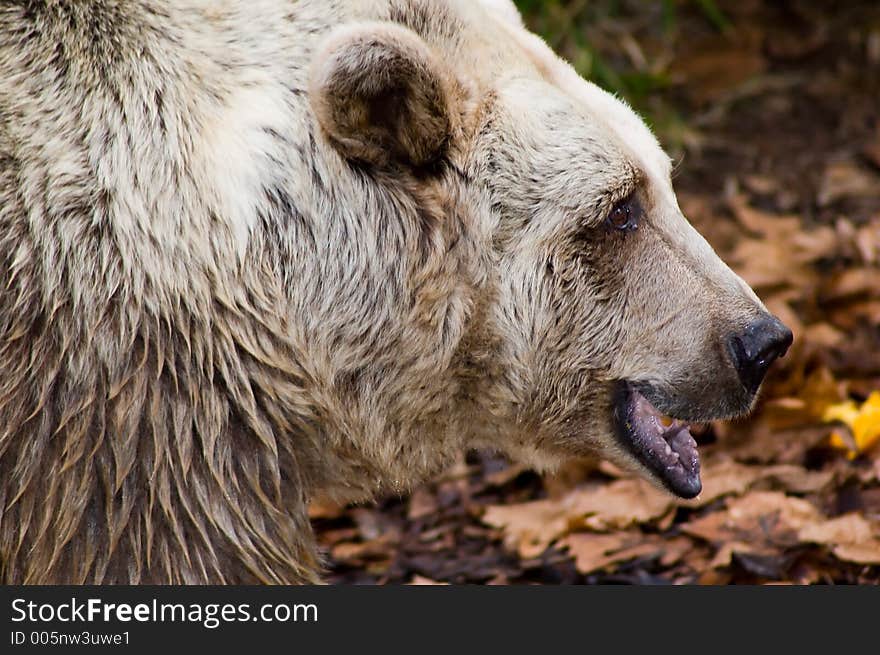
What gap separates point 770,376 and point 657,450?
208cm

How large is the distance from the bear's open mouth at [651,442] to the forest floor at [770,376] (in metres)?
0.76

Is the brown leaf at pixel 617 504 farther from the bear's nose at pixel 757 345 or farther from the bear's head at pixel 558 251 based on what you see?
the bear's nose at pixel 757 345

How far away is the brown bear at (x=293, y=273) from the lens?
3.37 meters

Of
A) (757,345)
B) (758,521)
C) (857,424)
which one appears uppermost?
(857,424)

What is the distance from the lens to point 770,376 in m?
5.86

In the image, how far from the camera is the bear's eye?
12.3ft

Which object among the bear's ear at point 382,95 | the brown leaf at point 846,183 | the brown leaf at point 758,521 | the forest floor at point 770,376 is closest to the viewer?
the bear's ear at point 382,95

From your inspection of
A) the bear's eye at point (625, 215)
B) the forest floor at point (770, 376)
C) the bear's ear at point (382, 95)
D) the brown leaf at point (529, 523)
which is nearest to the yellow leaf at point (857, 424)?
the forest floor at point (770, 376)

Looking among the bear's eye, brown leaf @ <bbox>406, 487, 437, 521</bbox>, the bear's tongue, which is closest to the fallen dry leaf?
the bear's tongue

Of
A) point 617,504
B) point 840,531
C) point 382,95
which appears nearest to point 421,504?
point 617,504

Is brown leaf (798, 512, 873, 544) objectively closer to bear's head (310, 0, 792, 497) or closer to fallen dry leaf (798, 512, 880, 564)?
fallen dry leaf (798, 512, 880, 564)

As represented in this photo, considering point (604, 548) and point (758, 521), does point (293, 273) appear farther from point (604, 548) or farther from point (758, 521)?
point (758, 521)

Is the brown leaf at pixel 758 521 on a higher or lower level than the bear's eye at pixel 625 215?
lower

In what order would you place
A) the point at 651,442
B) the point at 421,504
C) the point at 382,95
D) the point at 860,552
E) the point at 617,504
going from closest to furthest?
1. the point at 382,95
2. the point at 651,442
3. the point at 860,552
4. the point at 617,504
5. the point at 421,504
